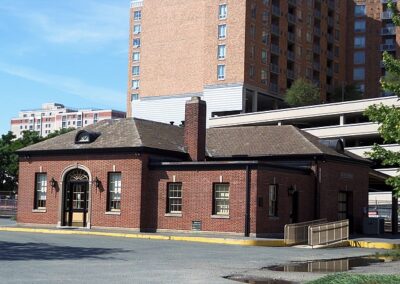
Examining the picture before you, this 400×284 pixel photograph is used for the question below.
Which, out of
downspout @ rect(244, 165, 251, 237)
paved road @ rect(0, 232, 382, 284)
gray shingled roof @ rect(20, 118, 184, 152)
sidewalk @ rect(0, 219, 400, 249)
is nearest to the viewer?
paved road @ rect(0, 232, 382, 284)

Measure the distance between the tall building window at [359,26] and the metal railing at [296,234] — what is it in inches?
3201

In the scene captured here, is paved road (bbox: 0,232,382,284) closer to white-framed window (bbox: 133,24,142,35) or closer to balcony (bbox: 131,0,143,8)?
white-framed window (bbox: 133,24,142,35)

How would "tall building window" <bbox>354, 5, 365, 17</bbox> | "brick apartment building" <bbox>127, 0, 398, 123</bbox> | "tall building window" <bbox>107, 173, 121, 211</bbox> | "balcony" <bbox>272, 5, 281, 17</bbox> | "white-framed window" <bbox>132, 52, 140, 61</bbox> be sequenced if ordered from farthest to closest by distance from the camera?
"white-framed window" <bbox>132, 52, 140, 61</bbox>, "tall building window" <bbox>354, 5, 365, 17</bbox>, "balcony" <bbox>272, 5, 281, 17</bbox>, "brick apartment building" <bbox>127, 0, 398, 123</bbox>, "tall building window" <bbox>107, 173, 121, 211</bbox>

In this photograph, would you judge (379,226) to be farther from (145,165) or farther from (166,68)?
(166,68)

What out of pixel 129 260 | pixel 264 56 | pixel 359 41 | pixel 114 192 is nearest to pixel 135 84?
pixel 264 56

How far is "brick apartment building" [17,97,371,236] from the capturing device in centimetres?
3002

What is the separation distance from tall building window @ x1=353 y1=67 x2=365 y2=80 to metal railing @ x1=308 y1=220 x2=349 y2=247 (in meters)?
77.1

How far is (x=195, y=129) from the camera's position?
34000 mm

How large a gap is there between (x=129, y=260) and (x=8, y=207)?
122 ft

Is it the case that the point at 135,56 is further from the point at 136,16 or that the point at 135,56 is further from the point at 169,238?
the point at 169,238

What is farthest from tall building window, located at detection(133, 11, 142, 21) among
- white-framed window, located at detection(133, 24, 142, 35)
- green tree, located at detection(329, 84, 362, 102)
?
green tree, located at detection(329, 84, 362, 102)

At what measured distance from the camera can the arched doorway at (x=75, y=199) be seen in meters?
33.8

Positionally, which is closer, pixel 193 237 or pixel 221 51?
pixel 193 237

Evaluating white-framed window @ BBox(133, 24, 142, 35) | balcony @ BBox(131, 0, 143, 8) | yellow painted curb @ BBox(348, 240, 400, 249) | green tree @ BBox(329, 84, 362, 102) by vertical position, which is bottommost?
yellow painted curb @ BBox(348, 240, 400, 249)
